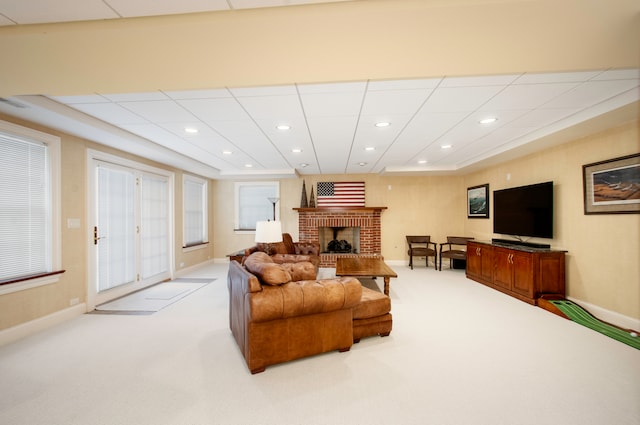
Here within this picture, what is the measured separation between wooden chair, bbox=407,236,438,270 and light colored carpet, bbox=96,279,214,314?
4880mm

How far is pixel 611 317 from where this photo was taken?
332 cm

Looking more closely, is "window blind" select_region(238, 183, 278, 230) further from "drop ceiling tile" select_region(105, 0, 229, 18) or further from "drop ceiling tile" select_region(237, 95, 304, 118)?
"drop ceiling tile" select_region(105, 0, 229, 18)

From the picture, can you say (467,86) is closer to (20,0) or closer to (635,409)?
(635,409)

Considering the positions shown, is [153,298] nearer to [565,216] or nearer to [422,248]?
[422,248]

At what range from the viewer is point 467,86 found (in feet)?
7.97

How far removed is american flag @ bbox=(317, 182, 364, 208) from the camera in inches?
286

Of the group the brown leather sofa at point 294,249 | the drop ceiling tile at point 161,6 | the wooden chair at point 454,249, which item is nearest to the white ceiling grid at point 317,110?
the drop ceiling tile at point 161,6

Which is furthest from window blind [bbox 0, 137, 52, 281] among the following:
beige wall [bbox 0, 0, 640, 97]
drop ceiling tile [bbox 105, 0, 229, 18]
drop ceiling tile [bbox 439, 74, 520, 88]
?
drop ceiling tile [bbox 439, 74, 520, 88]

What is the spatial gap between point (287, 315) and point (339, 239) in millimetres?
5307

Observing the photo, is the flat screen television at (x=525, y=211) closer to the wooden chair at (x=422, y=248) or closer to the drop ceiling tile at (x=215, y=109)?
the wooden chair at (x=422, y=248)

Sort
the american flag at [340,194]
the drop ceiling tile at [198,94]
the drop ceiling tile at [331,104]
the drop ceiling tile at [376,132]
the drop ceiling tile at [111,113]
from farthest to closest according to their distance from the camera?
1. the american flag at [340,194]
2. the drop ceiling tile at [376,132]
3. the drop ceiling tile at [111,113]
4. the drop ceiling tile at [331,104]
5. the drop ceiling tile at [198,94]

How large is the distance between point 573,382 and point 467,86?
271 centimetres

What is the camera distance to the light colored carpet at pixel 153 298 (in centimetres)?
379

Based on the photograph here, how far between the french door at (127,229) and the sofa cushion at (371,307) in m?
3.93
